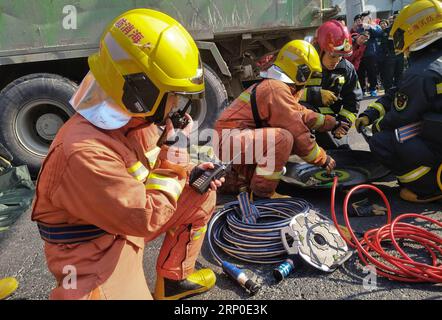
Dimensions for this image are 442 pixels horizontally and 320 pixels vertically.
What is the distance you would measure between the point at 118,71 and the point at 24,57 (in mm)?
3321

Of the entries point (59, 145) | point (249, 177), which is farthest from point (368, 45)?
point (59, 145)

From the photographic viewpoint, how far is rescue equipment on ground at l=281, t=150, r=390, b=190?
138 inches

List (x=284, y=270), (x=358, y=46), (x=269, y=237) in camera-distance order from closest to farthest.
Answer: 1. (x=284, y=270)
2. (x=269, y=237)
3. (x=358, y=46)

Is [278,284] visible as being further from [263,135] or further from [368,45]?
[368,45]

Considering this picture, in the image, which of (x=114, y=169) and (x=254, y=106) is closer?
(x=114, y=169)

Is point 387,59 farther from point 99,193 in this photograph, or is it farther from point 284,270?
point 99,193

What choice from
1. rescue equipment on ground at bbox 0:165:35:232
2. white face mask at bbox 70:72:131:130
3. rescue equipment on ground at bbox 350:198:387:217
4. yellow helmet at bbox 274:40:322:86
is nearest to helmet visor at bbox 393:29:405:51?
yellow helmet at bbox 274:40:322:86

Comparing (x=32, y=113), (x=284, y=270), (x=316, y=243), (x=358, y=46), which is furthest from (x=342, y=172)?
(x=358, y=46)

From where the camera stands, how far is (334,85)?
4.62 metres

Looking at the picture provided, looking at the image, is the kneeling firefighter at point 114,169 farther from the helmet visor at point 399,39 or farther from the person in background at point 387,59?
the person in background at point 387,59

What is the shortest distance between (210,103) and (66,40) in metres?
1.92

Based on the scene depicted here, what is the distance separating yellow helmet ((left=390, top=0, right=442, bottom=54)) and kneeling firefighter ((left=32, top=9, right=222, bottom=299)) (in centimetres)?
217

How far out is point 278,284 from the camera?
2.27 metres

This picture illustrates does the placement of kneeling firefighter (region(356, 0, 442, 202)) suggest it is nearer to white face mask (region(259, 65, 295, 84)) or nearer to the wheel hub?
white face mask (region(259, 65, 295, 84))
